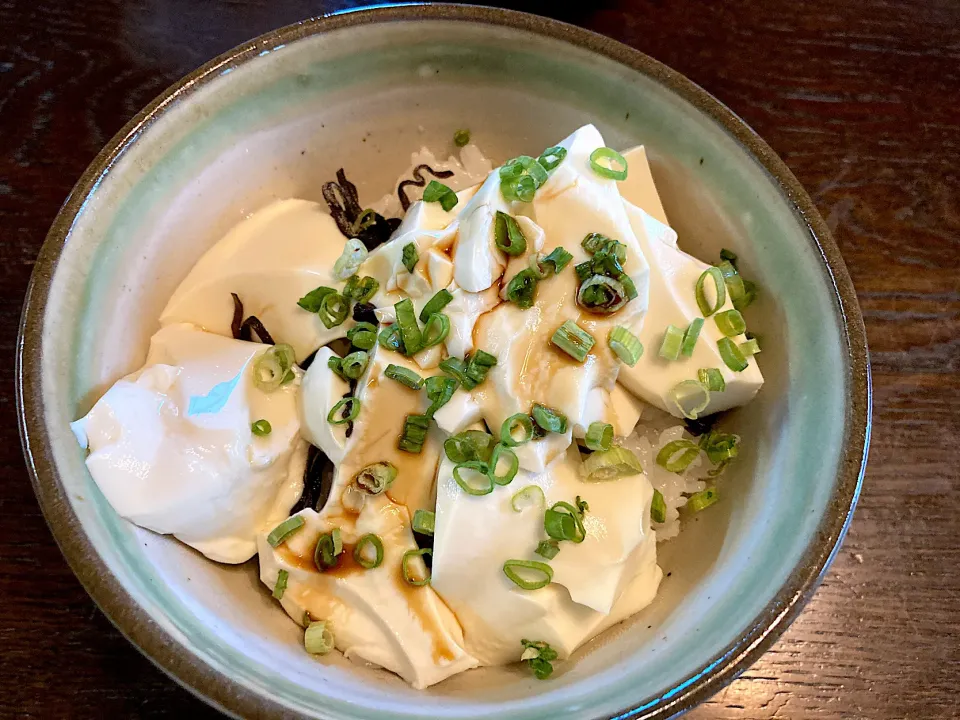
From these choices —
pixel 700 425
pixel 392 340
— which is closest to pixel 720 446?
pixel 700 425

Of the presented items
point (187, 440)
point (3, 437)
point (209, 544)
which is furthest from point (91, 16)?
point (209, 544)

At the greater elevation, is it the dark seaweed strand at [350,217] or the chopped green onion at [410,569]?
the dark seaweed strand at [350,217]

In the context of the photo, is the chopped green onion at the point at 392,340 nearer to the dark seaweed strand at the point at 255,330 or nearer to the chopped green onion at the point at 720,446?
the dark seaweed strand at the point at 255,330

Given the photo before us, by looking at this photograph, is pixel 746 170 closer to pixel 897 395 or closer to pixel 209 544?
pixel 897 395

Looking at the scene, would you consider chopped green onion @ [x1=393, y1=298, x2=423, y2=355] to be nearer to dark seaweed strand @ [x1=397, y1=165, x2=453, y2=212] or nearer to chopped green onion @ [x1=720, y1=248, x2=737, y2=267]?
dark seaweed strand @ [x1=397, y1=165, x2=453, y2=212]

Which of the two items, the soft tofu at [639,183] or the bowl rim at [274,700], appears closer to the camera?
the bowl rim at [274,700]

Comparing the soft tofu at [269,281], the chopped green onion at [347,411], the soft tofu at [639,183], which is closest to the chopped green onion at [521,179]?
the soft tofu at [639,183]

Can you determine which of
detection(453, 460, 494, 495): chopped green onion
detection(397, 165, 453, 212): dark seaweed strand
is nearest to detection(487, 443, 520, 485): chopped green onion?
detection(453, 460, 494, 495): chopped green onion
